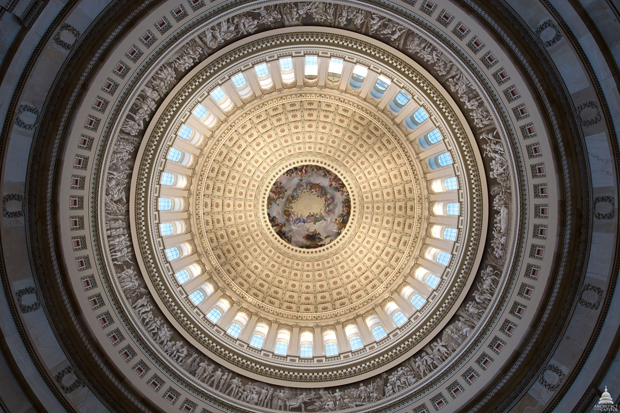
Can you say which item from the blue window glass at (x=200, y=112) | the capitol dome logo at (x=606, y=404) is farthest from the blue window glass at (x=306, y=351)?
the blue window glass at (x=200, y=112)

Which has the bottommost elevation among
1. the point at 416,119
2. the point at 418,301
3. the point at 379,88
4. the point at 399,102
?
the point at 418,301

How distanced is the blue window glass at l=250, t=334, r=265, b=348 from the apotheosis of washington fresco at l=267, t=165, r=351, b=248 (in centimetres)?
854

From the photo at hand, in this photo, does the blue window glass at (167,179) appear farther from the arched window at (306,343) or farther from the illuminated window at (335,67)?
the arched window at (306,343)

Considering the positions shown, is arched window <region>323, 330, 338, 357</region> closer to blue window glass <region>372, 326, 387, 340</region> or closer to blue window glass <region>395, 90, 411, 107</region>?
blue window glass <region>372, 326, 387, 340</region>

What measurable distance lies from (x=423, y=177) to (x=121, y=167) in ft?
64.9

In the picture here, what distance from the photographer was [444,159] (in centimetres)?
2384

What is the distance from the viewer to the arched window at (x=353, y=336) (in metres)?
25.1

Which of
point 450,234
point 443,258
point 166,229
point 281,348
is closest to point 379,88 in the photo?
point 450,234

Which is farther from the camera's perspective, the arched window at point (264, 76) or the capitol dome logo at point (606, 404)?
the arched window at point (264, 76)

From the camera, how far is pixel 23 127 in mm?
14688

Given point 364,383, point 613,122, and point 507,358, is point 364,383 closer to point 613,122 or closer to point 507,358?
point 507,358

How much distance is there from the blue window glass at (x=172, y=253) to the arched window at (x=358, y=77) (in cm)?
1659

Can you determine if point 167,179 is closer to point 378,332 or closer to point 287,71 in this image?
point 287,71

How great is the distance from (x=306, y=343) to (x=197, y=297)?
841 centimetres
